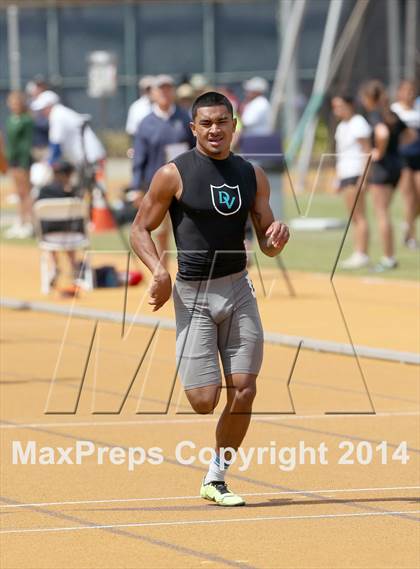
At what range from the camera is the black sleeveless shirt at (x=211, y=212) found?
7.43 meters

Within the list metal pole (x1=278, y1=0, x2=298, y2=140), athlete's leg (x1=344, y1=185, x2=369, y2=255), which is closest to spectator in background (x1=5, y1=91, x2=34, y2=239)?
athlete's leg (x1=344, y1=185, x2=369, y2=255)

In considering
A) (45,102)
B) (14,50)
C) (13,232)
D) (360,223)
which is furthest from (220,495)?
(14,50)

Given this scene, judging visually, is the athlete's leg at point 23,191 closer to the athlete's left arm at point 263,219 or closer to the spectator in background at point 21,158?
the spectator in background at point 21,158

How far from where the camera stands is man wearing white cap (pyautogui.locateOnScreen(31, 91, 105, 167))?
806 inches

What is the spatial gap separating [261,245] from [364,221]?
10613 millimetres

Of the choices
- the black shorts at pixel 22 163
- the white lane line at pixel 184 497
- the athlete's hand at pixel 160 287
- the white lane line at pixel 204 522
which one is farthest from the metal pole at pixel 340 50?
the white lane line at pixel 204 522

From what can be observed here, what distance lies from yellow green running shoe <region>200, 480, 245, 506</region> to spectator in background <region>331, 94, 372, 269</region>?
10.5 metres

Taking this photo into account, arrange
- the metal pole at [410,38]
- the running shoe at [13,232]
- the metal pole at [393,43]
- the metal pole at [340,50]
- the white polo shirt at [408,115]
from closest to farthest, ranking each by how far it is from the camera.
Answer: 1. the white polo shirt at [408,115]
2. the running shoe at [13,232]
3. the metal pole at [340,50]
4. the metal pole at [393,43]
5. the metal pole at [410,38]

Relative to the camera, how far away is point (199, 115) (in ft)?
24.4

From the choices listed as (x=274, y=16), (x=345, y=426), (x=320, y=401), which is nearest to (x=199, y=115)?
(x=345, y=426)

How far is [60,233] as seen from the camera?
55.9 feet

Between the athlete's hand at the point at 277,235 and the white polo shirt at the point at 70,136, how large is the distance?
42.2ft

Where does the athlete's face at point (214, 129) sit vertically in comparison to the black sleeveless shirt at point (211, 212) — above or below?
above

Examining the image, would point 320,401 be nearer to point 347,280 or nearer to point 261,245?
point 261,245
